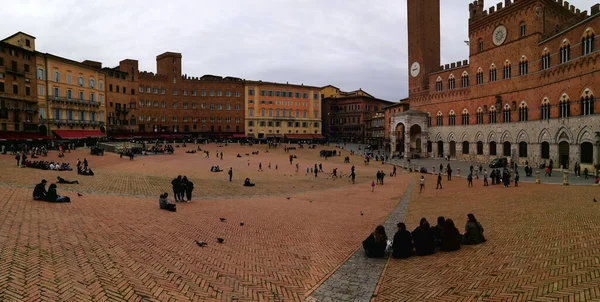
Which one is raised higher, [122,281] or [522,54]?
[522,54]

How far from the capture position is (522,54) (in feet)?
130

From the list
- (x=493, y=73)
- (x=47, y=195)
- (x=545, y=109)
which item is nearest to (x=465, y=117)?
(x=493, y=73)

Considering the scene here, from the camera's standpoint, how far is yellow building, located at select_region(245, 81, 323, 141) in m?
85.0

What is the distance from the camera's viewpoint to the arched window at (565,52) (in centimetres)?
3278

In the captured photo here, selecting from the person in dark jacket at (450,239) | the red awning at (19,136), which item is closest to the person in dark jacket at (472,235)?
the person in dark jacket at (450,239)

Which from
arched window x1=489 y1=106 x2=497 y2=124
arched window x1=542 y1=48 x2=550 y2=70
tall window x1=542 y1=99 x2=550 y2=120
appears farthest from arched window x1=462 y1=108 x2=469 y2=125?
arched window x1=542 y1=48 x2=550 y2=70

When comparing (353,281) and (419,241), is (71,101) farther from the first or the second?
(419,241)

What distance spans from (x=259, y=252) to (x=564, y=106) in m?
36.0

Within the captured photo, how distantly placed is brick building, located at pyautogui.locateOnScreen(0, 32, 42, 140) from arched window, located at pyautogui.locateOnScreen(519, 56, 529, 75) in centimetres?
6497

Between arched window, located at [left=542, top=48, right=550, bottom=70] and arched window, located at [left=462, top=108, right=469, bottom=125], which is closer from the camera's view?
arched window, located at [left=542, top=48, right=550, bottom=70]

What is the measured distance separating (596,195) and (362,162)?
109 feet

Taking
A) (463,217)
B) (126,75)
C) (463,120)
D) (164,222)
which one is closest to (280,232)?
(164,222)

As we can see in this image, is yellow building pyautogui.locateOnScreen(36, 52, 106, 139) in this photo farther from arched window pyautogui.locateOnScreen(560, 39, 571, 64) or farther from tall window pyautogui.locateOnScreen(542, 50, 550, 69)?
arched window pyautogui.locateOnScreen(560, 39, 571, 64)

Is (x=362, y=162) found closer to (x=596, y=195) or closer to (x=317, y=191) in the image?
(x=317, y=191)
